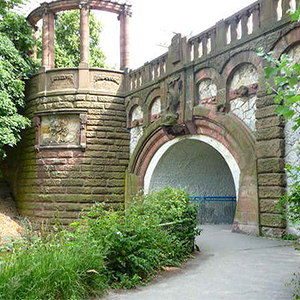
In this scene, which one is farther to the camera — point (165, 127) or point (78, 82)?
point (78, 82)

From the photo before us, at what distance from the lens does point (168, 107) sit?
467 inches

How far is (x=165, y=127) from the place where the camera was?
12.0 m

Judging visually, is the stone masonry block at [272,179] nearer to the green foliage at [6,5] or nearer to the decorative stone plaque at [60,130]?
the decorative stone plaque at [60,130]

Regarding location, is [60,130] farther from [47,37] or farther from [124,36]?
[124,36]

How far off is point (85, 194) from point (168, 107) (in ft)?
14.7

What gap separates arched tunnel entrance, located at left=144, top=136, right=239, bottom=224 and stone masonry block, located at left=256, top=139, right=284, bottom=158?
139 inches

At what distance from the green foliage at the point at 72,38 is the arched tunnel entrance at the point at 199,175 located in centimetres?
1372

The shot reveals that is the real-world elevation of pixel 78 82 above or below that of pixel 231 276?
above

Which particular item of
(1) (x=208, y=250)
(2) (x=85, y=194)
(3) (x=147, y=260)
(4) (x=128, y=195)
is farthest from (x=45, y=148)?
(3) (x=147, y=260)

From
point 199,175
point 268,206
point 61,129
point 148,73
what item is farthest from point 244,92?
point 61,129

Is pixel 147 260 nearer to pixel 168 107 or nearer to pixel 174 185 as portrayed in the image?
pixel 168 107

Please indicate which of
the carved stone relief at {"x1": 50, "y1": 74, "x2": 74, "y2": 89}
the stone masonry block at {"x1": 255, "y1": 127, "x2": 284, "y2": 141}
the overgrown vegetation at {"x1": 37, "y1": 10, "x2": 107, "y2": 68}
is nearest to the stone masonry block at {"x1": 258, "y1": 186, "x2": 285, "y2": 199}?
the stone masonry block at {"x1": 255, "y1": 127, "x2": 284, "y2": 141}

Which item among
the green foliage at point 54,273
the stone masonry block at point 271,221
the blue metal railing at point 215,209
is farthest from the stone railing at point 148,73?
the green foliage at point 54,273

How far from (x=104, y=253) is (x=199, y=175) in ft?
30.6
